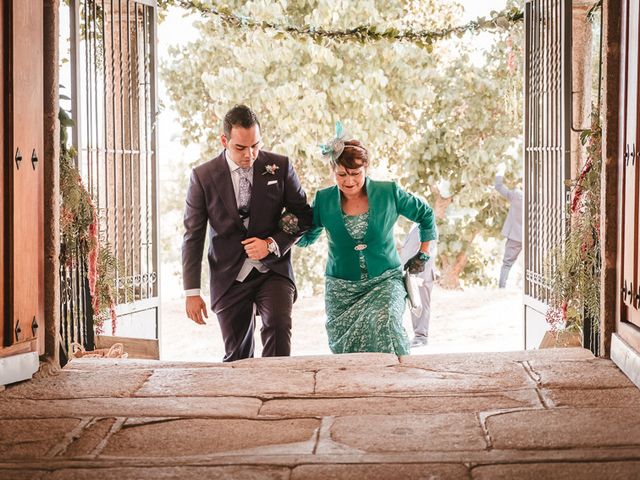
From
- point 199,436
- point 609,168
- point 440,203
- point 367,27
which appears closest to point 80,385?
point 199,436

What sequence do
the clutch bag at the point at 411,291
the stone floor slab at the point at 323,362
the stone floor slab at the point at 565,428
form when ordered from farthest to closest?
the clutch bag at the point at 411,291 → the stone floor slab at the point at 323,362 → the stone floor slab at the point at 565,428

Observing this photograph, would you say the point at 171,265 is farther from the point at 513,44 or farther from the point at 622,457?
the point at 622,457

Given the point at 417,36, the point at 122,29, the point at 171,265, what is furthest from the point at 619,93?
the point at 171,265

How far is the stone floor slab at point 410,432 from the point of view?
2688mm

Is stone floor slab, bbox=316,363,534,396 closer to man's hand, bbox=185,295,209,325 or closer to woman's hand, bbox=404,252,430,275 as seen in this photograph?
woman's hand, bbox=404,252,430,275

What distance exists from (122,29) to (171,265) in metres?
10.1

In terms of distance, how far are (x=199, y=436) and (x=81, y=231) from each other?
89.4 inches

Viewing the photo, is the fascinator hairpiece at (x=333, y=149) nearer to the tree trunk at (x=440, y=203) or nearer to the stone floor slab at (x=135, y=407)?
the stone floor slab at (x=135, y=407)

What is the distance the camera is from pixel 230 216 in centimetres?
511

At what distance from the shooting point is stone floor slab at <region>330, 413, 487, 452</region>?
8.82 feet

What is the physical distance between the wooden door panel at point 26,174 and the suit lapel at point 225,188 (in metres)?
1.41

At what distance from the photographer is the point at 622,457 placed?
254 cm

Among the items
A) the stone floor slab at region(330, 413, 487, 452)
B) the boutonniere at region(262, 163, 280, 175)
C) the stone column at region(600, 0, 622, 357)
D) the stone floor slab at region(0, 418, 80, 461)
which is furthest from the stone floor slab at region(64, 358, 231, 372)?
the stone column at region(600, 0, 622, 357)


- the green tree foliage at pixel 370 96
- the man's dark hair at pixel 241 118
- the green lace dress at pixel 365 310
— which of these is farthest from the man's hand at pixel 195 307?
the green tree foliage at pixel 370 96
